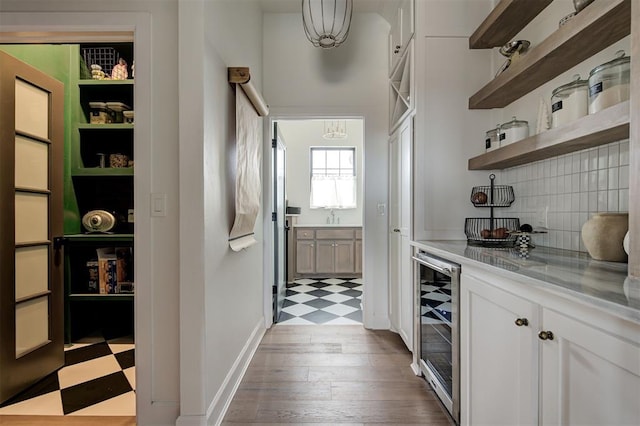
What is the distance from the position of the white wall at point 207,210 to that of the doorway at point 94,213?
3.25 ft

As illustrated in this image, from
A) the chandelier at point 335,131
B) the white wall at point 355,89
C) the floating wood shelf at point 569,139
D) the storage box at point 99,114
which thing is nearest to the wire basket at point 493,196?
the floating wood shelf at point 569,139

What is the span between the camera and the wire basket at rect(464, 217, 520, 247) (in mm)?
1644

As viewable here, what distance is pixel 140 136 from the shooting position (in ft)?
4.90

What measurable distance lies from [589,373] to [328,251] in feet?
14.1

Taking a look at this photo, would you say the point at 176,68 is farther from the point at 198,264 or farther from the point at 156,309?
the point at 156,309

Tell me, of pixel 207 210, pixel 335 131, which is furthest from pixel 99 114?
pixel 335 131

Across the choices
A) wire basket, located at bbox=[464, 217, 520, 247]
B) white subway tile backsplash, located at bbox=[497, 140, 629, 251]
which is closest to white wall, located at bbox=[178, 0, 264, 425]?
wire basket, located at bbox=[464, 217, 520, 247]

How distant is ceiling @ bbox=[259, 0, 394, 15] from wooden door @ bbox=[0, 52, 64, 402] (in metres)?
1.87

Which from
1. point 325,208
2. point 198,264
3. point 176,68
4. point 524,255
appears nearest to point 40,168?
point 176,68

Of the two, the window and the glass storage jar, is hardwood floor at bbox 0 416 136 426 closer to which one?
the glass storage jar

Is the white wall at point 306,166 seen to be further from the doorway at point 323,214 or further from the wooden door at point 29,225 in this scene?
the wooden door at point 29,225

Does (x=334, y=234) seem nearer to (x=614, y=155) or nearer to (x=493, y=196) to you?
(x=493, y=196)

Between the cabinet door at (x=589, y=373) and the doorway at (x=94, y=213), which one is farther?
the doorway at (x=94, y=213)

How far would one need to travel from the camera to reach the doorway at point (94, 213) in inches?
93.4
